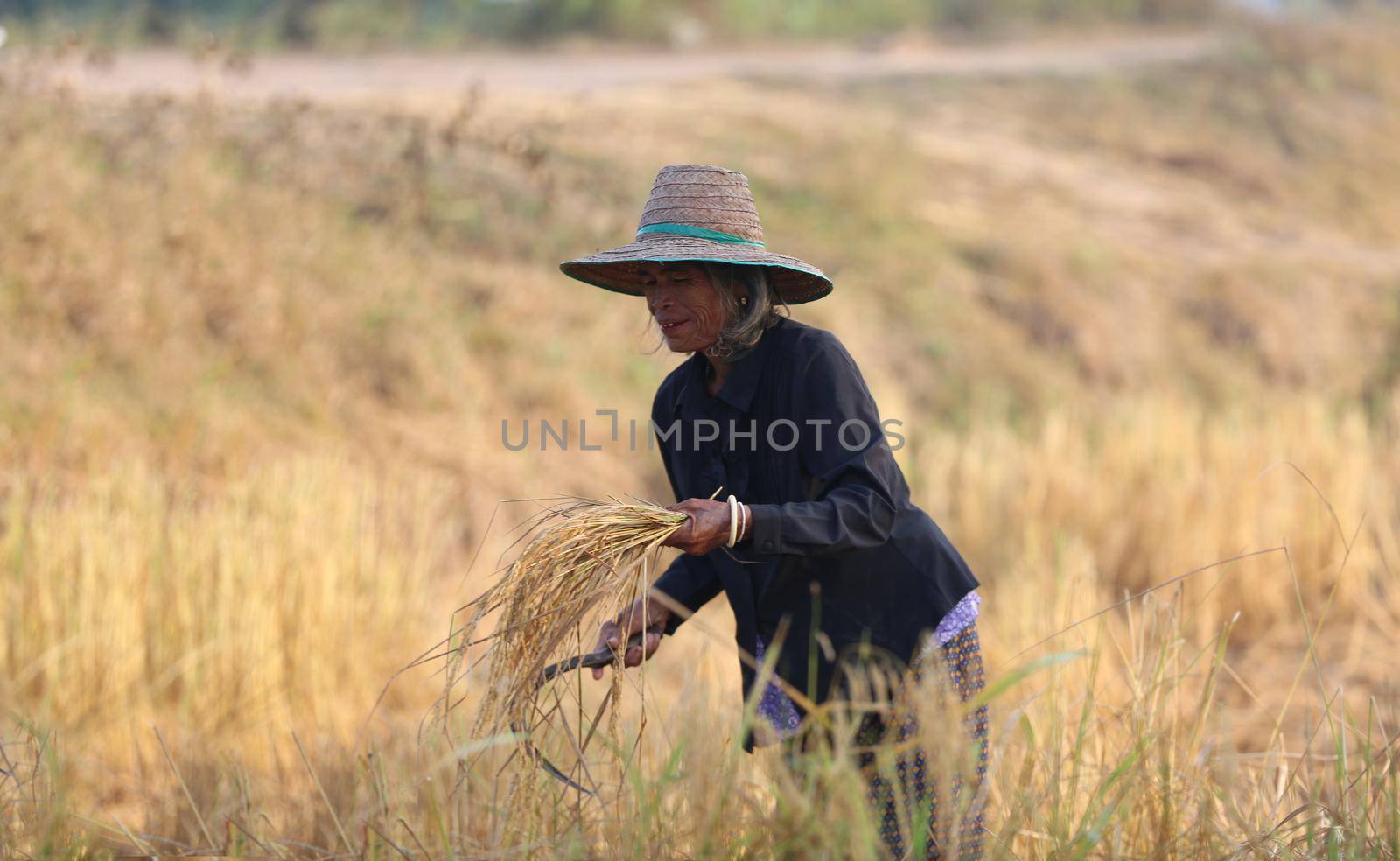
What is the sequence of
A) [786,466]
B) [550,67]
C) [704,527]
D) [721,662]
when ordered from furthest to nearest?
[550,67], [721,662], [786,466], [704,527]

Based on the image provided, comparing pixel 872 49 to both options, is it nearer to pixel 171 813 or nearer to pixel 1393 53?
pixel 1393 53

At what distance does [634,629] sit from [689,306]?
1.96ft

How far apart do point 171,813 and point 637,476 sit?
4.41 m

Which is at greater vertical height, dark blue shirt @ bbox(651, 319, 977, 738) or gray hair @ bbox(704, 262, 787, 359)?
gray hair @ bbox(704, 262, 787, 359)

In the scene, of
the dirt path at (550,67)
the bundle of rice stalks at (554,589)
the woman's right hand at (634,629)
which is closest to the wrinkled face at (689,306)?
the bundle of rice stalks at (554,589)

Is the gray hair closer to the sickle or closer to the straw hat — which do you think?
the straw hat

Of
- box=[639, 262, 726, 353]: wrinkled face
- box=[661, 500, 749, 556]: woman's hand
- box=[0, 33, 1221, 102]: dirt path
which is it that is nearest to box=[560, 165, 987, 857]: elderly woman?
box=[639, 262, 726, 353]: wrinkled face

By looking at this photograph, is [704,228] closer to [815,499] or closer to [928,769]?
[815,499]

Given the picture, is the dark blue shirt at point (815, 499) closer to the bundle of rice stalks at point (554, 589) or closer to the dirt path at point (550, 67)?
the bundle of rice stalks at point (554, 589)

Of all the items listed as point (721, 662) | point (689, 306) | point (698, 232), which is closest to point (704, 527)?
point (689, 306)

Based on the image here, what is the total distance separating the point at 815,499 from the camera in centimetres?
235

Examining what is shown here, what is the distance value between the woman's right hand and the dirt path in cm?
638

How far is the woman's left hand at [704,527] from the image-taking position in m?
2.13

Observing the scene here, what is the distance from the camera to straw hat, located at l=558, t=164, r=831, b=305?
7.67 ft
